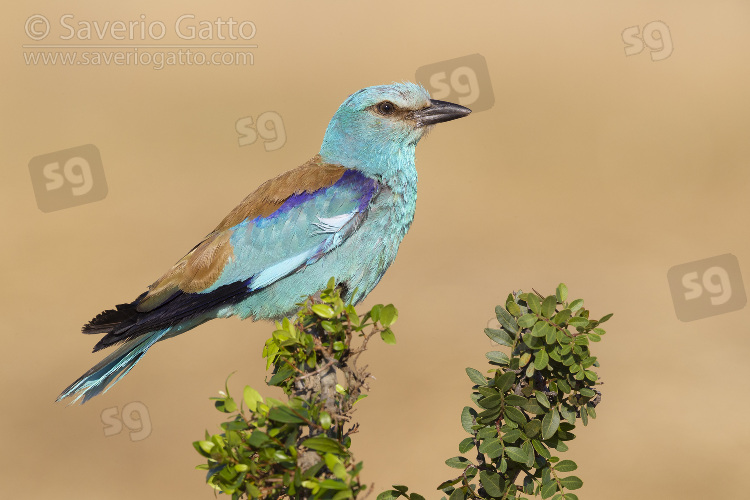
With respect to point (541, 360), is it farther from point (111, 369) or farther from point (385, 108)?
point (385, 108)

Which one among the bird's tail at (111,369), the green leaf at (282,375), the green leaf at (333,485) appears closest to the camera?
the green leaf at (333,485)

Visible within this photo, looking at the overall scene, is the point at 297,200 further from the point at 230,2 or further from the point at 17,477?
the point at 230,2

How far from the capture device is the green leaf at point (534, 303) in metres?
2.71

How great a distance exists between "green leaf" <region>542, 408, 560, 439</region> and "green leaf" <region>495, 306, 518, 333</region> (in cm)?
Result: 29

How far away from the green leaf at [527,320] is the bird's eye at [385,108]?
2444 mm

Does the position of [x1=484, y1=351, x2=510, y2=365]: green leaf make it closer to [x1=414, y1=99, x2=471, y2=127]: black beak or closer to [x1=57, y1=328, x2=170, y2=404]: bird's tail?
[x1=57, y1=328, x2=170, y2=404]: bird's tail

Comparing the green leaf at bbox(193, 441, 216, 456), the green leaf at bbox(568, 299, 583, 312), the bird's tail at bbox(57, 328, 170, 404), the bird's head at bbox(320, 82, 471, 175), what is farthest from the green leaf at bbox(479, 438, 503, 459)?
the bird's head at bbox(320, 82, 471, 175)

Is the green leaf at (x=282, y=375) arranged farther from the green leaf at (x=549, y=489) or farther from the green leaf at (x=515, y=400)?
the green leaf at (x=549, y=489)

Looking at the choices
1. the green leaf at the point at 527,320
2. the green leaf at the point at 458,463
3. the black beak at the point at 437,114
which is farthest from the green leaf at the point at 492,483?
the black beak at the point at 437,114

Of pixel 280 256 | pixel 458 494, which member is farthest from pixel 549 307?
pixel 280 256

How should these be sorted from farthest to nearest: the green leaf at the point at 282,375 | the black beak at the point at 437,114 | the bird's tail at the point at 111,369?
the black beak at the point at 437,114 → the bird's tail at the point at 111,369 → the green leaf at the point at 282,375

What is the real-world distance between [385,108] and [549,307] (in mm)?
2490

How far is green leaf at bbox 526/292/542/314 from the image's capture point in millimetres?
2705

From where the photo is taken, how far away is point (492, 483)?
2.70 metres
